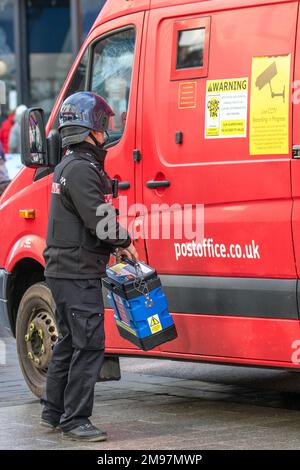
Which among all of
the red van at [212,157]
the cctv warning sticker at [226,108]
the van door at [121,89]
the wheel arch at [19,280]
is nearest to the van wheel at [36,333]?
the red van at [212,157]

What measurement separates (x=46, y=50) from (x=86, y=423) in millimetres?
15240

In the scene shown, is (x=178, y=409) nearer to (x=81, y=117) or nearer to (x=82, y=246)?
(x=82, y=246)

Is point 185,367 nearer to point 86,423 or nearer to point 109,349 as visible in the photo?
point 109,349

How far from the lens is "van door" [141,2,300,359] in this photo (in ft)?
21.5

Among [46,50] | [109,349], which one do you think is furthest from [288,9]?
[46,50]

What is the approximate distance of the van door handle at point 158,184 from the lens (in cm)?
717

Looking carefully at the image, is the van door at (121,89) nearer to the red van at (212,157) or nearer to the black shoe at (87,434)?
the red van at (212,157)

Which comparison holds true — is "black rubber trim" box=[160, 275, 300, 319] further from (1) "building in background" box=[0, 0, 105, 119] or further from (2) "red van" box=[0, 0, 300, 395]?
(1) "building in background" box=[0, 0, 105, 119]

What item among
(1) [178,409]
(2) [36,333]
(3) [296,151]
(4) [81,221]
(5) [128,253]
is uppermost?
(3) [296,151]

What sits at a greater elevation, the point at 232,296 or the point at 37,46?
the point at 37,46

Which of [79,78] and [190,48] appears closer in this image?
[190,48]

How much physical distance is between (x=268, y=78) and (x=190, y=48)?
72cm

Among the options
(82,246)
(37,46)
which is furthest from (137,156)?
(37,46)

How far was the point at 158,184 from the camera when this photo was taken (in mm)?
7207
